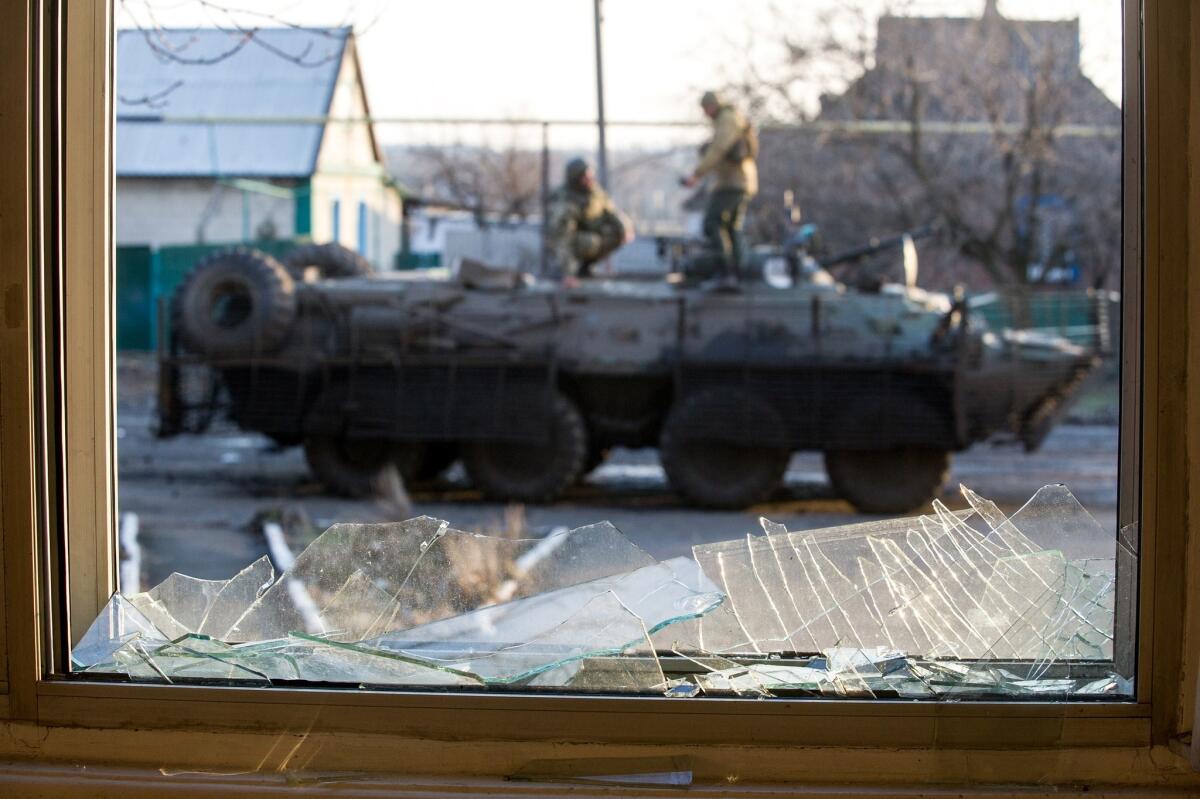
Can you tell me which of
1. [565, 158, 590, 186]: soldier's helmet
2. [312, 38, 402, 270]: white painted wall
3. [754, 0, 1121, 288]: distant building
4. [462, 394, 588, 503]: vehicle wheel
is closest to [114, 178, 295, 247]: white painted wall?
[312, 38, 402, 270]: white painted wall

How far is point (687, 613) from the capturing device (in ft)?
7.29

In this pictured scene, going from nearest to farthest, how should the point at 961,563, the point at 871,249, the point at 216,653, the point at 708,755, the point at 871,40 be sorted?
the point at 708,755 < the point at 216,653 < the point at 961,563 < the point at 871,249 < the point at 871,40

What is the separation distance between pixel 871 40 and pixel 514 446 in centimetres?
1140

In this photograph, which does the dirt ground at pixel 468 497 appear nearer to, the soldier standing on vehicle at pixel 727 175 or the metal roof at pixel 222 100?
the soldier standing on vehicle at pixel 727 175

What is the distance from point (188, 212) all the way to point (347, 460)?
1028cm

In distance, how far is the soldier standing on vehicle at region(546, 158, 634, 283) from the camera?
42.1 feet

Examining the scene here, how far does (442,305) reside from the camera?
1218 cm

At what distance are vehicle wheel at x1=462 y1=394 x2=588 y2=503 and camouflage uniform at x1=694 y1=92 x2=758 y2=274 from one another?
1966 mm

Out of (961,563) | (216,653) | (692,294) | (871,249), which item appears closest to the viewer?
(216,653)

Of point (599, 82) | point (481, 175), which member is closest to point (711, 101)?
point (599, 82)

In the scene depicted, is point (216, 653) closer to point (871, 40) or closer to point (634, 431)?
point (634, 431)

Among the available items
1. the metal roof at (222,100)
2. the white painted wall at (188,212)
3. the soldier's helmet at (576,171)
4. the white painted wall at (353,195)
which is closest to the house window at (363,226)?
the white painted wall at (353,195)

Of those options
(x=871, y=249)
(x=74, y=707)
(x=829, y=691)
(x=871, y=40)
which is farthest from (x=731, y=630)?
(x=871, y=40)

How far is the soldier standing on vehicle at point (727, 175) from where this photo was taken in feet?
39.1
